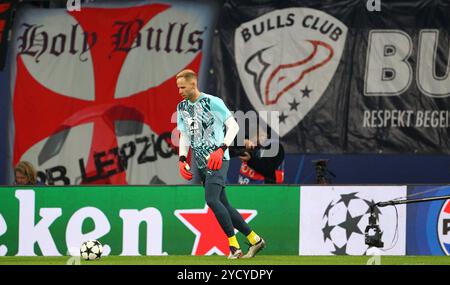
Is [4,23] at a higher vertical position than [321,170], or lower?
higher

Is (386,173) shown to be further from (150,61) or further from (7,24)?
(7,24)

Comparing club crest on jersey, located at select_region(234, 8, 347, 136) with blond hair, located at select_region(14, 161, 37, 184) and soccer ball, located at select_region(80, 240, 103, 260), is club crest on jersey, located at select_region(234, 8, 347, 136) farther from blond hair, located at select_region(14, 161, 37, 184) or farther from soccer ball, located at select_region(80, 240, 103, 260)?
soccer ball, located at select_region(80, 240, 103, 260)

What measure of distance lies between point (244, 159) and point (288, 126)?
997 millimetres

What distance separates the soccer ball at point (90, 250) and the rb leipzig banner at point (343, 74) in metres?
4.43

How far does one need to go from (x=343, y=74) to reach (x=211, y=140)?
15.8ft

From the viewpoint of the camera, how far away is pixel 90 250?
13961 millimetres

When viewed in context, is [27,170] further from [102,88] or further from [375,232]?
[375,232]

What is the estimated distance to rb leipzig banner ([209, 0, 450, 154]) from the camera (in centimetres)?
1762

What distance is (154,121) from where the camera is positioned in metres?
18.0

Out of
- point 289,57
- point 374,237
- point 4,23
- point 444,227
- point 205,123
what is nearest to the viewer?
point 205,123

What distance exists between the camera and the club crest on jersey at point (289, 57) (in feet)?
58.2

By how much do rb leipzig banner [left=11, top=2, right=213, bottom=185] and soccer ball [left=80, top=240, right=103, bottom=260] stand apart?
4.06 metres

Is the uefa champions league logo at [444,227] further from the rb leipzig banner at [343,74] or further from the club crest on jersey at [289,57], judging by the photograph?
the club crest on jersey at [289,57]

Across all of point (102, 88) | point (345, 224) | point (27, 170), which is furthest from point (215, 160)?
point (102, 88)
